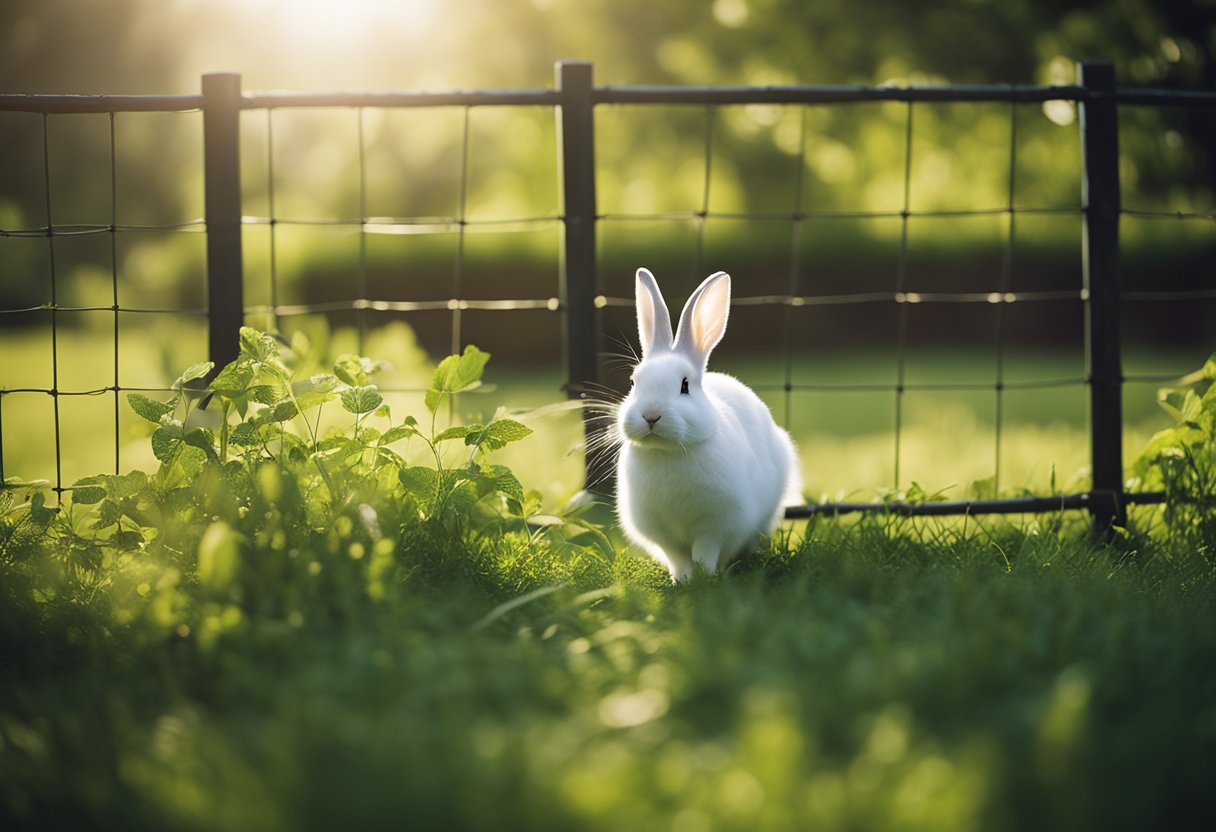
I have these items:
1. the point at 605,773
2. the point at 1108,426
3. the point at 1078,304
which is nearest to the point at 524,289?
the point at 1078,304

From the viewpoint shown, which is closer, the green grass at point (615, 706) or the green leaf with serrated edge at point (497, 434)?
the green grass at point (615, 706)

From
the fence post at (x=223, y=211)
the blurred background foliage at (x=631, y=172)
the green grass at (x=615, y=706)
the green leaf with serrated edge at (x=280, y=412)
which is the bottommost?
the green grass at (x=615, y=706)

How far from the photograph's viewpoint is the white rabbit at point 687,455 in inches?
108

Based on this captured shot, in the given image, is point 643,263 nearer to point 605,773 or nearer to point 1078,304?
point 1078,304

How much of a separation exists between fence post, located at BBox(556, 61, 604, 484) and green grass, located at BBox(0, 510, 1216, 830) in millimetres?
1034

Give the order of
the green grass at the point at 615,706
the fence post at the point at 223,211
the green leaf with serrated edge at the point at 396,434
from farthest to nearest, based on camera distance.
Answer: the fence post at the point at 223,211 → the green leaf with serrated edge at the point at 396,434 → the green grass at the point at 615,706

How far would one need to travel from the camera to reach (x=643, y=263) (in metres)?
10.7

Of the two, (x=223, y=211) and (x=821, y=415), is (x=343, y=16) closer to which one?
(x=821, y=415)

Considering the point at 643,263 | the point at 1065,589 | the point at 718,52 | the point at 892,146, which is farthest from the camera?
the point at 643,263

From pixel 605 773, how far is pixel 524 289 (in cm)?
948

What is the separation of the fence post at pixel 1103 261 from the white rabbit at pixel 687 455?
3.94 feet

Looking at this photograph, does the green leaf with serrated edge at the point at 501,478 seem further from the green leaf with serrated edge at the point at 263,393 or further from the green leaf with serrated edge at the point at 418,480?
the green leaf with serrated edge at the point at 263,393

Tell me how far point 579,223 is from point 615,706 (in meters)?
1.97

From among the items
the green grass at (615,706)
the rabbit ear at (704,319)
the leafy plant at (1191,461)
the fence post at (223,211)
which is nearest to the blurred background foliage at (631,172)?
the fence post at (223,211)
